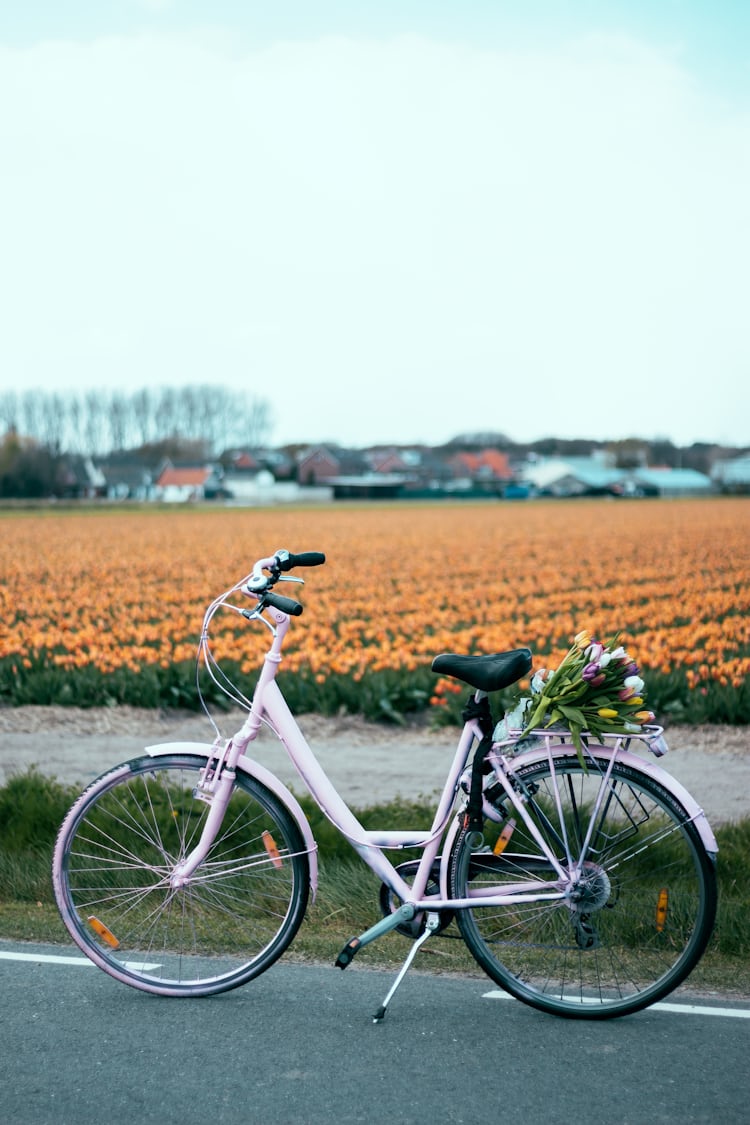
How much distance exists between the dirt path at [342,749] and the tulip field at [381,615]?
33cm

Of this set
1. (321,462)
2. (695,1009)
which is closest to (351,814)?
(695,1009)

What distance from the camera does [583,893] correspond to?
400cm

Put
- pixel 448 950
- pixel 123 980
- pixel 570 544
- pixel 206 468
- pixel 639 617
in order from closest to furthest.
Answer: pixel 123 980
pixel 448 950
pixel 639 617
pixel 570 544
pixel 206 468

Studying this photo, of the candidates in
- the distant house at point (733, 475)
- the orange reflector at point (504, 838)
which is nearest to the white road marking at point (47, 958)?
the orange reflector at point (504, 838)

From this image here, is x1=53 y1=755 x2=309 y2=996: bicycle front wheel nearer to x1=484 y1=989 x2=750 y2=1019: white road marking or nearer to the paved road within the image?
the paved road

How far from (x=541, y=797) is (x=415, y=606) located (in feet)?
44.0

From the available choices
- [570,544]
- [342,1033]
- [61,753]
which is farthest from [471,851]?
[570,544]

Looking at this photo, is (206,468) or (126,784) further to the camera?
(206,468)

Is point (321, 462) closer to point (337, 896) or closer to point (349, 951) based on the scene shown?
point (337, 896)

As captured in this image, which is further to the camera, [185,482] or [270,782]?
[185,482]

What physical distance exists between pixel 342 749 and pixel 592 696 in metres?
4.98

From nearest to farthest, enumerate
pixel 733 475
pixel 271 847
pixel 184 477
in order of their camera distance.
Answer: pixel 271 847 → pixel 733 475 → pixel 184 477

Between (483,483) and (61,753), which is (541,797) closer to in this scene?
(61,753)

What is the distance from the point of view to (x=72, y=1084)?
344 centimetres
